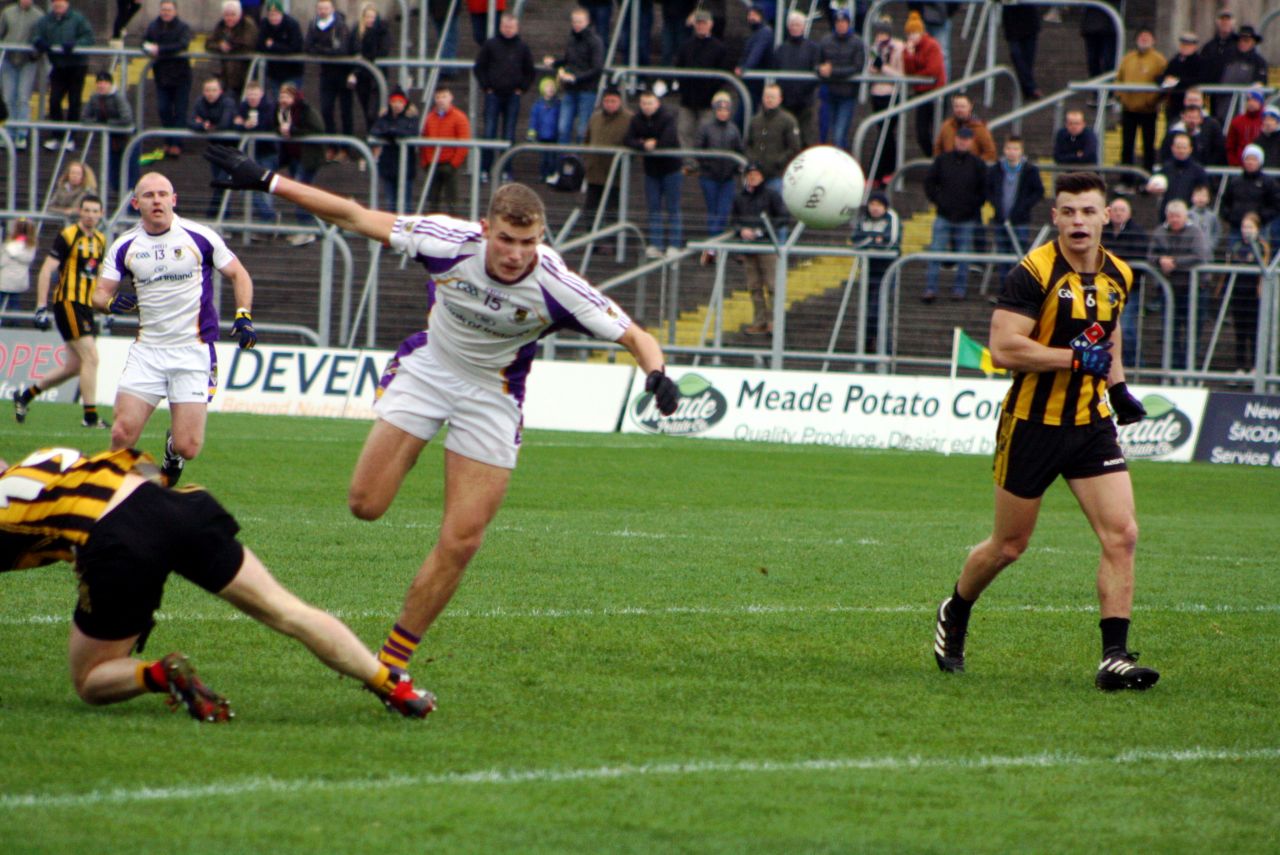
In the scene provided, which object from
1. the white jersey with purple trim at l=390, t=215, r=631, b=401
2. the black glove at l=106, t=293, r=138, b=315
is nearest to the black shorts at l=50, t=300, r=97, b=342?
the black glove at l=106, t=293, r=138, b=315

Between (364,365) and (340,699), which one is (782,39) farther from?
(340,699)

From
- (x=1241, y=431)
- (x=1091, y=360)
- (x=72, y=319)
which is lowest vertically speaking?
(x=1241, y=431)

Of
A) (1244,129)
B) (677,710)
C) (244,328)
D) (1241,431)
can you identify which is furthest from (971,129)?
(677,710)

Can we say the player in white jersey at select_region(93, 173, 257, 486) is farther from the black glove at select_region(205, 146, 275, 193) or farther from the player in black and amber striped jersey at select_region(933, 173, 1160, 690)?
the player in black and amber striped jersey at select_region(933, 173, 1160, 690)

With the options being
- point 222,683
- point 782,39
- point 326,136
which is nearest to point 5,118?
point 326,136

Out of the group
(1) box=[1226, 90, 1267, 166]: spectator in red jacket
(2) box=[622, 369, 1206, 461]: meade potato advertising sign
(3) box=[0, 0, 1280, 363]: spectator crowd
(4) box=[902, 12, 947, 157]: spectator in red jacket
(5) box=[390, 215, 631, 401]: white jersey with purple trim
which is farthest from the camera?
(4) box=[902, 12, 947, 157]: spectator in red jacket

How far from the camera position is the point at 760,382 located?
22.1 metres

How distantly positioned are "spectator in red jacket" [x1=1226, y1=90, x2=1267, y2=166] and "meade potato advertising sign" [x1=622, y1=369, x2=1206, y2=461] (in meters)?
4.47

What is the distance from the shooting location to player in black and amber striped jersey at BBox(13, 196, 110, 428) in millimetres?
19016

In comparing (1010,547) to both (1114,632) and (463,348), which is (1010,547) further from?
(463,348)

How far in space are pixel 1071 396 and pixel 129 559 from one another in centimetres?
411

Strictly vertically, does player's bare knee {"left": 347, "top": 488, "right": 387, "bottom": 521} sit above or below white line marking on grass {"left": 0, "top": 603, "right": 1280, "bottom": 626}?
above

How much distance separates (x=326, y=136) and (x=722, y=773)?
21329mm

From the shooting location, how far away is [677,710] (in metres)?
6.94
